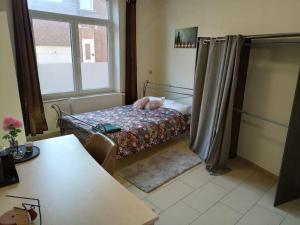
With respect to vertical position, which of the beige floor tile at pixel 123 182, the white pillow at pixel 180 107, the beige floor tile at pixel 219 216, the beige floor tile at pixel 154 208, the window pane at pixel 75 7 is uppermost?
the window pane at pixel 75 7

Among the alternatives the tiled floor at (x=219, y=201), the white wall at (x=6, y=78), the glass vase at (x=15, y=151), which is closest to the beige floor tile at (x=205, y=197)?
the tiled floor at (x=219, y=201)

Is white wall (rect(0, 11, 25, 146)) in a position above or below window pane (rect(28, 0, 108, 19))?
below

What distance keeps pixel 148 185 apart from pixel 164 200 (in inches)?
11.5

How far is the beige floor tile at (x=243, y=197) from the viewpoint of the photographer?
86.7 inches

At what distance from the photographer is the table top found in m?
1.01

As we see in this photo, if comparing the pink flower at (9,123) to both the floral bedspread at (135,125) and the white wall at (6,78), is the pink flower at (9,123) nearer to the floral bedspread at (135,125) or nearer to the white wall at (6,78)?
the white wall at (6,78)

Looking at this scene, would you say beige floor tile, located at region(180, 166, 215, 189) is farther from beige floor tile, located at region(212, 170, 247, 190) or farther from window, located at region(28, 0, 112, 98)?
window, located at region(28, 0, 112, 98)

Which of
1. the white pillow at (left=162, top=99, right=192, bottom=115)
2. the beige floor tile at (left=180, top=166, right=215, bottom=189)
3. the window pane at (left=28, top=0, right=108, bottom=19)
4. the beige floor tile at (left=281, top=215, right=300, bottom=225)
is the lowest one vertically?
the beige floor tile at (left=281, top=215, right=300, bottom=225)

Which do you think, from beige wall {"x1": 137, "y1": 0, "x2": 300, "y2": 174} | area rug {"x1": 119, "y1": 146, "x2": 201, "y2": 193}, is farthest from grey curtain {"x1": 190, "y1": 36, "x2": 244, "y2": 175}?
beige wall {"x1": 137, "y1": 0, "x2": 300, "y2": 174}

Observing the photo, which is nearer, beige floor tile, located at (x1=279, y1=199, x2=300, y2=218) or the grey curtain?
beige floor tile, located at (x1=279, y1=199, x2=300, y2=218)

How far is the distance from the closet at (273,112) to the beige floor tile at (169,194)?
960mm

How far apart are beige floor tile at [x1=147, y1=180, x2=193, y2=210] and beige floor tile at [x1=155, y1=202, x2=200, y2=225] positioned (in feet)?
0.23

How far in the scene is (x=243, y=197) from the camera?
2.34 meters

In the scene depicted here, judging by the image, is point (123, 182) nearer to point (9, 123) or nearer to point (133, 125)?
point (133, 125)
